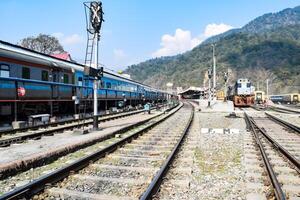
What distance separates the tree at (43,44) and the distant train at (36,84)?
37346 millimetres

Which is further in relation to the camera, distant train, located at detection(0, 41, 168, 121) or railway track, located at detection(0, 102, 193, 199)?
distant train, located at detection(0, 41, 168, 121)

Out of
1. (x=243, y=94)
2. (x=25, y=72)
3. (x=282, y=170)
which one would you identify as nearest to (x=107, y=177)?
(x=282, y=170)

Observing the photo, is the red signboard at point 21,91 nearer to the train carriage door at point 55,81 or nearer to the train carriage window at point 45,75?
the train carriage window at point 45,75

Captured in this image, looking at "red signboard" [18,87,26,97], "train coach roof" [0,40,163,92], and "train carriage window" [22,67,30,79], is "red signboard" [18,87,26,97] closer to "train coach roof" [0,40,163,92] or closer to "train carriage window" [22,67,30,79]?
"train carriage window" [22,67,30,79]

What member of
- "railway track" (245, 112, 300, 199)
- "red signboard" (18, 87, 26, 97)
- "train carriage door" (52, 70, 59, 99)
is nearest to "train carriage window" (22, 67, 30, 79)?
"red signboard" (18, 87, 26, 97)

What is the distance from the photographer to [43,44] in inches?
2457

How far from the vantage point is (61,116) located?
22.5 m

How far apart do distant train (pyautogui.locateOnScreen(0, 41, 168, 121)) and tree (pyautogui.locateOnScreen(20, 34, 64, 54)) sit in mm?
37346

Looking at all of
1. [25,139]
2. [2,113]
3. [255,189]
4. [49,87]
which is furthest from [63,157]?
[49,87]

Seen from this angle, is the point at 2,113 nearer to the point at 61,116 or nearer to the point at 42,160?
the point at 61,116

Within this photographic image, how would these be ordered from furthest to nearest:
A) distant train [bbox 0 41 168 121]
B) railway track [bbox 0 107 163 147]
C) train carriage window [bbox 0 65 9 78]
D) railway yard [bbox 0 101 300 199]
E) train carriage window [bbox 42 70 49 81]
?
train carriage window [bbox 42 70 49 81]
distant train [bbox 0 41 168 121]
train carriage window [bbox 0 65 9 78]
railway track [bbox 0 107 163 147]
railway yard [bbox 0 101 300 199]

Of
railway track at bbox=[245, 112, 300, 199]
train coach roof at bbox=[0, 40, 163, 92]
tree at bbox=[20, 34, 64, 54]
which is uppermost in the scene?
tree at bbox=[20, 34, 64, 54]

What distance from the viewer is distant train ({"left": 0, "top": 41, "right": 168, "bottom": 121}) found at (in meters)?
16.0

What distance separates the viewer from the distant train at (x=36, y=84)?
629 inches
